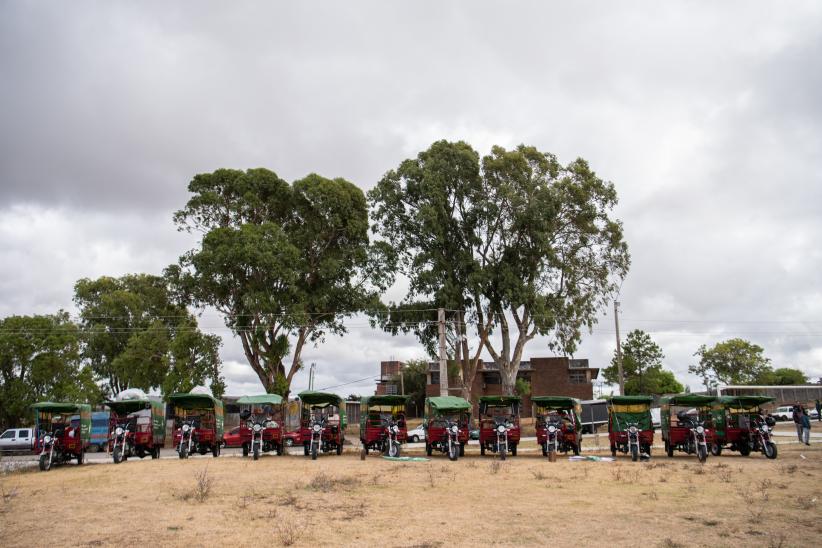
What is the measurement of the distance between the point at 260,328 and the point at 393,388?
150ft

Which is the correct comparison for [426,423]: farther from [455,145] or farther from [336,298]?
[455,145]

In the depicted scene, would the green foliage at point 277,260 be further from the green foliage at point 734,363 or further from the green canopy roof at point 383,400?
the green foliage at point 734,363

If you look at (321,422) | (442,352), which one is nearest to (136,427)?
(321,422)

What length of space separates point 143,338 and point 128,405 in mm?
17438

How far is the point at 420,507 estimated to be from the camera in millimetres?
12305

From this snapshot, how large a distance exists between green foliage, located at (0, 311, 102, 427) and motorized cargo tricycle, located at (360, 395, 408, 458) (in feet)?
83.3

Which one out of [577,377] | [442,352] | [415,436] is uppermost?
[442,352]

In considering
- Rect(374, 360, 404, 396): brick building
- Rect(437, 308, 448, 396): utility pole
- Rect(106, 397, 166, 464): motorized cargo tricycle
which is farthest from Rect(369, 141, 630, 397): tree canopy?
Rect(374, 360, 404, 396): brick building

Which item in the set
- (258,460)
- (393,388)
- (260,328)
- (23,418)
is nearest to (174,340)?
(260,328)

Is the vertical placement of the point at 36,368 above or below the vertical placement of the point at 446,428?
above

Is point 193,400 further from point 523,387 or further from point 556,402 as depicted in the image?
point 523,387

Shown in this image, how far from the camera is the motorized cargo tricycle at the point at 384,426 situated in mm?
24453

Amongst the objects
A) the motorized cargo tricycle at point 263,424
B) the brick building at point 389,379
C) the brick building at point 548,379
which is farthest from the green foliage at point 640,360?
the motorized cargo tricycle at point 263,424

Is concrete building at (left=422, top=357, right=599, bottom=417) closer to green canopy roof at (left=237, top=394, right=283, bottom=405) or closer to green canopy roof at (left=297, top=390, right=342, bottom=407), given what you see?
green canopy roof at (left=297, top=390, right=342, bottom=407)
